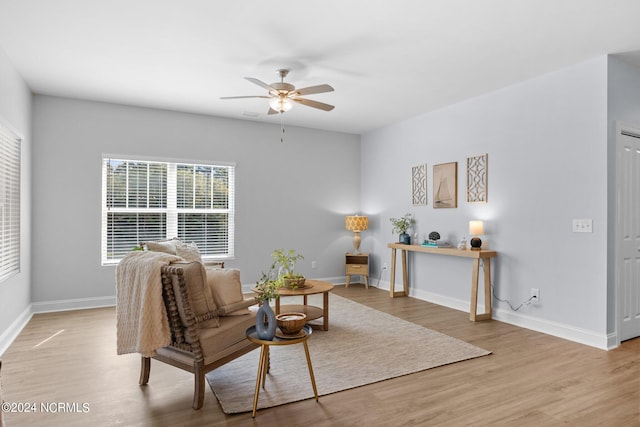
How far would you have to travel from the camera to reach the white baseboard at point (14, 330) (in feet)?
11.8

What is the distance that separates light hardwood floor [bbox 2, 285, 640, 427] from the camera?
7.73ft

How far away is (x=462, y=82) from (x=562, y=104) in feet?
3.43

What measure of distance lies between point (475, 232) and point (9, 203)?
516cm

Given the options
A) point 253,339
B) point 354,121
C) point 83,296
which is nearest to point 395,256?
point 354,121

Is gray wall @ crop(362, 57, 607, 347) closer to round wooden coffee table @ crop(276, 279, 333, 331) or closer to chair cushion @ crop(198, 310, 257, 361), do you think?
round wooden coffee table @ crop(276, 279, 333, 331)

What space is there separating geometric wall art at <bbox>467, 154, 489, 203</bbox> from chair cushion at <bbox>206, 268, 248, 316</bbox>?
340 cm

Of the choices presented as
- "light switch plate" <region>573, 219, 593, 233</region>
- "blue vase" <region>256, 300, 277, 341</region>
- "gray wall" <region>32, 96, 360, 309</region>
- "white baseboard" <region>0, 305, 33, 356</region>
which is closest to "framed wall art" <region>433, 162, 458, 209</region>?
"light switch plate" <region>573, 219, 593, 233</region>

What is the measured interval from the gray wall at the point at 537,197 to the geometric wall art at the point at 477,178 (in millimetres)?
87

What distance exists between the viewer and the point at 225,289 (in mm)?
2744

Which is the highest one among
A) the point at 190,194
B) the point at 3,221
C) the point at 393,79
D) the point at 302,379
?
the point at 393,79

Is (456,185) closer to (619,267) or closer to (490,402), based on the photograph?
(619,267)

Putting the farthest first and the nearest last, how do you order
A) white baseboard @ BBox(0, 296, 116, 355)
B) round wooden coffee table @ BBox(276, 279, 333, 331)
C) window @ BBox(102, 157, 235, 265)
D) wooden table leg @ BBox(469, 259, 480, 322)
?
window @ BBox(102, 157, 235, 265)
wooden table leg @ BBox(469, 259, 480, 322)
white baseboard @ BBox(0, 296, 116, 355)
round wooden coffee table @ BBox(276, 279, 333, 331)

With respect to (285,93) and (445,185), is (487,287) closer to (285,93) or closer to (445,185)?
(445,185)

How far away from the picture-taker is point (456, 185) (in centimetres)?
524
